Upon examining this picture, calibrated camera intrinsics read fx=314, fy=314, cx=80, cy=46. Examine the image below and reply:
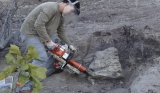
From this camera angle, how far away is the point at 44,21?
175 inches

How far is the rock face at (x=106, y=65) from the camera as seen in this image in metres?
4.99

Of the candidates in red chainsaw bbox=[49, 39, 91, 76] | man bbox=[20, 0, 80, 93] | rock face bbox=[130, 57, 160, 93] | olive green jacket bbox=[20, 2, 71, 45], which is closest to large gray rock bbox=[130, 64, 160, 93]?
rock face bbox=[130, 57, 160, 93]

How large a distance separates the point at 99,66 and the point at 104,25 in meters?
1.85

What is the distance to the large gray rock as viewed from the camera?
12.7ft

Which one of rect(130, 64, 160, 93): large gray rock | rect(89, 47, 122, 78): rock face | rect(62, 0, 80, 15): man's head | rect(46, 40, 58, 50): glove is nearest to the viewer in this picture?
rect(130, 64, 160, 93): large gray rock

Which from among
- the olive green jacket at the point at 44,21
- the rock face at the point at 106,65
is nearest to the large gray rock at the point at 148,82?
the rock face at the point at 106,65

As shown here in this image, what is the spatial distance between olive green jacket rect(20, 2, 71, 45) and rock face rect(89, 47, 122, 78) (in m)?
0.77

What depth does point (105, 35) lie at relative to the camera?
585cm

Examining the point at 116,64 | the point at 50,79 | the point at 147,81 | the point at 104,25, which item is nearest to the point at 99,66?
the point at 116,64

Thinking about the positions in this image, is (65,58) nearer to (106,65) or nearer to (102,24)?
(106,65)

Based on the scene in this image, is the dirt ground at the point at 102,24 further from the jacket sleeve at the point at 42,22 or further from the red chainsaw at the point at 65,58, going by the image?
the jacket sleeve at the point at 42,22

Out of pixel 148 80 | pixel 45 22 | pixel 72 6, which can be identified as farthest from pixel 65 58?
pixel 148 80

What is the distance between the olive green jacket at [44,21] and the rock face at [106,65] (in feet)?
2.51

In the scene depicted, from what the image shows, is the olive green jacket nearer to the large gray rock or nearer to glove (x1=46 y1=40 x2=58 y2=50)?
glove (x1=46 y1=40 x2=58 y2=50)
